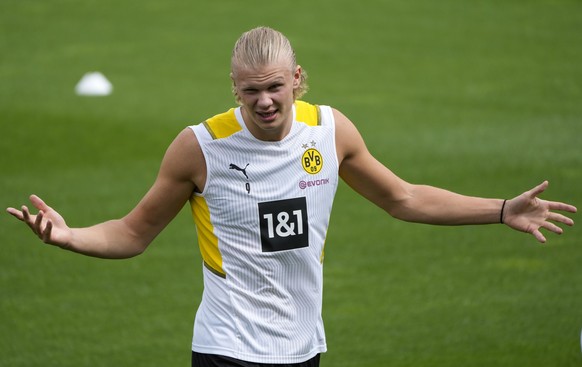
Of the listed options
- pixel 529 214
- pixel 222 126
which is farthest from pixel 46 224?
pixel 529 214

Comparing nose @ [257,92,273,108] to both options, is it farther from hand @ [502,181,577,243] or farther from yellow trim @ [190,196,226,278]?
hand @ [502,181,577,243]

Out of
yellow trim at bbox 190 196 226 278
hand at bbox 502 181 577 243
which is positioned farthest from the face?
hand at bbox 502 181 577 243

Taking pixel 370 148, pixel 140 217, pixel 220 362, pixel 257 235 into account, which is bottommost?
pixel 220 362

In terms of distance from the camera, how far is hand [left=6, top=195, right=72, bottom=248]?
4738mm

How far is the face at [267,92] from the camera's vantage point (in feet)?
15.1

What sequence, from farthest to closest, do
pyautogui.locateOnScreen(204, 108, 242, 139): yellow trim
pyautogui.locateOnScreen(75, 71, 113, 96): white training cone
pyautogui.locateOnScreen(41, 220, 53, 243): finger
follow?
pyautogui.locateOnScreen(75, 71, 113, 96): white training cone → pyautogui.locateOnScreen(204, 108, 242, 139): yellow trim → pyautogui.locateOnScreen(41, 220, 53, 243): finger

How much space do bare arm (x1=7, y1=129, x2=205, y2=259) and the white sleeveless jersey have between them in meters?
0.07

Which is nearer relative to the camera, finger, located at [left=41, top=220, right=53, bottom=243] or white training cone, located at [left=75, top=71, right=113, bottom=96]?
finger, located at [left=41, top=220, right=53, bottom=243]

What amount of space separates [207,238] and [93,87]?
12616 mm

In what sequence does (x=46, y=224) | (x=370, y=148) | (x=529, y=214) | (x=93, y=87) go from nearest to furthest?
(x=46, y=224) → (x=529, y=214) → (x=370, y=148) → (x=93, y=87)

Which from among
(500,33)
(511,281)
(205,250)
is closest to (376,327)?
(511,281)

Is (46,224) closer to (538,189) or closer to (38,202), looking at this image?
(38,202)

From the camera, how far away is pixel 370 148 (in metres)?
14.2

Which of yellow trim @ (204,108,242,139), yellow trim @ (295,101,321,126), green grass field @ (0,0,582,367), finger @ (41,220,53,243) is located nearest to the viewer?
finger @ (41,220,53,243)
